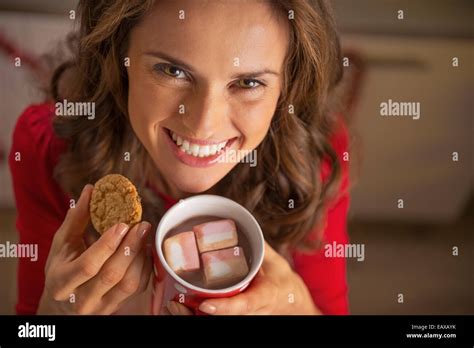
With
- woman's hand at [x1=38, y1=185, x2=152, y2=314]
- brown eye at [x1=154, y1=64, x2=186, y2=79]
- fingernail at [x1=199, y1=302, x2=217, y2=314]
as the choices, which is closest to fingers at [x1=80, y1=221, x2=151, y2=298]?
woman's hand at [x1=38, y1=185, x2=152, y2=314]

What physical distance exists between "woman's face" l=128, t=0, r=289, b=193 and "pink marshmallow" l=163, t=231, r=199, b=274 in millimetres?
136

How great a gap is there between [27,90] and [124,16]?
23cm

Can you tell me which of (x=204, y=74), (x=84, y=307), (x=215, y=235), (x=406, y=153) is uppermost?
(x=204, y=74)

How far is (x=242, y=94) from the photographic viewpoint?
2.68 ft

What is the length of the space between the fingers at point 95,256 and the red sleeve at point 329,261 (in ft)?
0.96

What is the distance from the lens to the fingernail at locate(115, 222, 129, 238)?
0.78 metres

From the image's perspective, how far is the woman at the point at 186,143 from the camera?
79 cm

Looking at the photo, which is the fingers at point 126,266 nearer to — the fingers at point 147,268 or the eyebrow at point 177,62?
the fingers at point 147,268

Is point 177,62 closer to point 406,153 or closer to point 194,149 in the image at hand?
point 194,149

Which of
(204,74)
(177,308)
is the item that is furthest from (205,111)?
(177,308)

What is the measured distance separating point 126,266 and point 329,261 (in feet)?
1.07

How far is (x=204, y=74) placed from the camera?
797 millimetres
